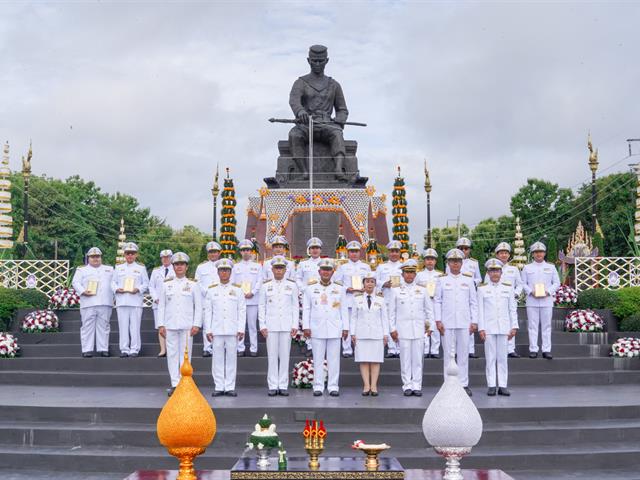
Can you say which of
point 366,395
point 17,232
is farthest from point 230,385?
point 17,232

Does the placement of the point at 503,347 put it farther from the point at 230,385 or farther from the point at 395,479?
the point at 395,479

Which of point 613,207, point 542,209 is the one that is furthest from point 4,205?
point 542,209

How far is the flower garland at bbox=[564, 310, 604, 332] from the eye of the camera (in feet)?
45.5

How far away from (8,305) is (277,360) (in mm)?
6160

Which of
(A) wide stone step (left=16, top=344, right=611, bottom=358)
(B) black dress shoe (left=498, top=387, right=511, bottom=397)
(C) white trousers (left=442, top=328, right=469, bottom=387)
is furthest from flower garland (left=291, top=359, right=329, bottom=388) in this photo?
(B) black dress shoe (left=498, top=387, right=511, bottom=397)

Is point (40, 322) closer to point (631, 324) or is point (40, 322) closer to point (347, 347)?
point (347, 347)

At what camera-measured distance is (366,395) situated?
10859 millimetres

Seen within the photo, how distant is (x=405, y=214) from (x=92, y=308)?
901 centimetres

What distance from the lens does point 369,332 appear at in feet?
36.6

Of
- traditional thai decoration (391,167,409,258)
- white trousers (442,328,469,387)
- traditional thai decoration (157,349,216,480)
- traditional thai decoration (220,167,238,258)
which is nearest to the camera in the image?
traditional thai decoration (157,349,216,480)

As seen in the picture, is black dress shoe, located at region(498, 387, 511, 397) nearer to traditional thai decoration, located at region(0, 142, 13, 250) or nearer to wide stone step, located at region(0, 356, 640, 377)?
wide stone step, located at region(0, 356, 640, 377)

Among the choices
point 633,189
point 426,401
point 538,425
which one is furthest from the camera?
point 633,189

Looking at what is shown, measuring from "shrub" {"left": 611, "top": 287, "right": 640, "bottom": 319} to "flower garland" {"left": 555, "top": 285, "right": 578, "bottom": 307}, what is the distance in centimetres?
84

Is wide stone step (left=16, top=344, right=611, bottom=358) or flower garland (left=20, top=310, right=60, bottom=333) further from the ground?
flower garland (left=20, top=310, right=60, bottom=333)
